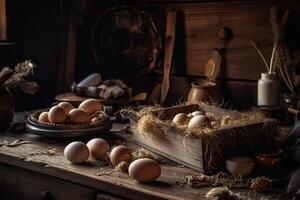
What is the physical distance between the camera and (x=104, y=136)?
1.44 m

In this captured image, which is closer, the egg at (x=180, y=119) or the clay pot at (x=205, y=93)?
the egg at (x=180, y=119)

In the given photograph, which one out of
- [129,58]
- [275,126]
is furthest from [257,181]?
[129,58]

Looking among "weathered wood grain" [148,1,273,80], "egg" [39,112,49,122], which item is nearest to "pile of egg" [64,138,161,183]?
"egg" [39,112,49,122]

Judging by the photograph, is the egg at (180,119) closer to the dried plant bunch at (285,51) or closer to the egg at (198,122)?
the egg at (198,122)

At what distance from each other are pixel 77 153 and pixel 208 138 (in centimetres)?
32

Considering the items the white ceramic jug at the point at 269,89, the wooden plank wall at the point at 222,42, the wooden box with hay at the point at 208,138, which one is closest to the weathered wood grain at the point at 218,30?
the wooden plank wall at the point at 222,42

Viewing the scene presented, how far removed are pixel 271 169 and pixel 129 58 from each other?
3.42 feet

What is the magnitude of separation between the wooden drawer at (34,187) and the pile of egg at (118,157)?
0.07 metres

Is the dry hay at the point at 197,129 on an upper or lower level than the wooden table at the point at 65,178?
upper

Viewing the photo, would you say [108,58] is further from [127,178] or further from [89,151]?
[127,178]

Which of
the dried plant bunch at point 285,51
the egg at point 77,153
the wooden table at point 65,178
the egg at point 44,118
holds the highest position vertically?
the dried plant bunch at point 285,51

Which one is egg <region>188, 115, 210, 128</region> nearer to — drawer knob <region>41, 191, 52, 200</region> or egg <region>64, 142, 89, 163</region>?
egg <region>64, 142, 89, 163</region>

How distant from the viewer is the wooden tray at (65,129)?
134cm

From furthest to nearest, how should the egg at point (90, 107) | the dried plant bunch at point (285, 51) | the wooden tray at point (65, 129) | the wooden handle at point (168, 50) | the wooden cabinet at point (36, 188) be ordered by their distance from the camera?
the wooden handle at point (168, 50), the dried plant bunch at point (285, 51), the egg at point (90, 107), the wooden tray at point (65, 129), the wooden cabinet at point (36, 188)
